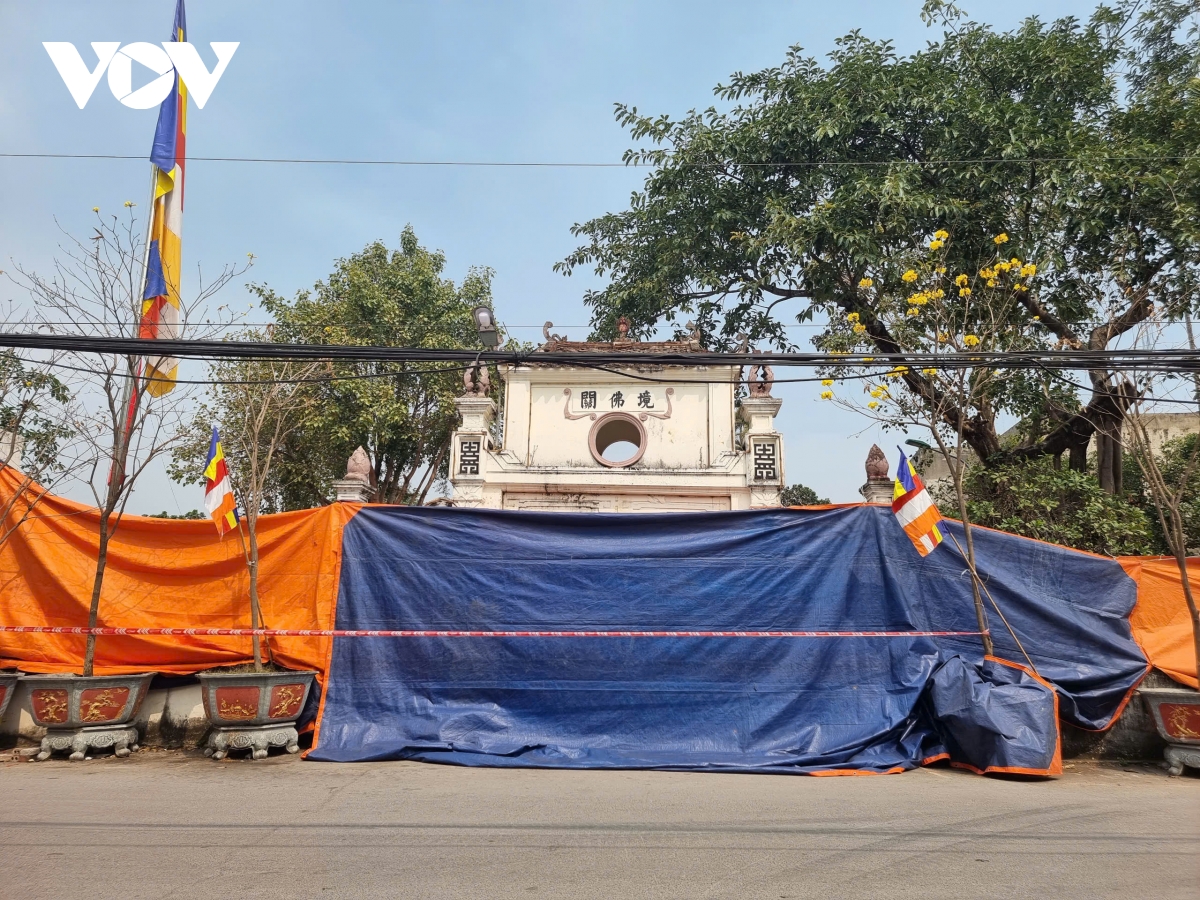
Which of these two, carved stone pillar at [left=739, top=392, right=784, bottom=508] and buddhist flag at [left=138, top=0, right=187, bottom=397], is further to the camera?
carved stone pillar at [left=739, top=392, right=784, bottom=508]

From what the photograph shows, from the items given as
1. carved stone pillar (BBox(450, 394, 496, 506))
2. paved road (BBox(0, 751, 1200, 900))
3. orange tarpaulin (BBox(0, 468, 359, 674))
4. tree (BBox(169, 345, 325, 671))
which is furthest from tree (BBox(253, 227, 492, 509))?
paved road (BBox(0, 751, 1200, 900))

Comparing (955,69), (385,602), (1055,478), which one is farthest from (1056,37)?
(385,602)

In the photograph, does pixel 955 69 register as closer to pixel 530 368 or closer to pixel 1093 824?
pixel 530 368

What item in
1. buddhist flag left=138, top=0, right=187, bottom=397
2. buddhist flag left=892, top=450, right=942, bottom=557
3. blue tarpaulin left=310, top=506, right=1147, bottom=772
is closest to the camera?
blue tarpaulin left=310, top=506, right=1147, bottom=772

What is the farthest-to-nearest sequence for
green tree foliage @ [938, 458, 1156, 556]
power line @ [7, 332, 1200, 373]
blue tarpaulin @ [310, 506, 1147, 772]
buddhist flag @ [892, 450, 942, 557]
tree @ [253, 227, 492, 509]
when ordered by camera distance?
tree @ [253, 227, 492, 509]
green tree foliage @ [938, 458, 1156, 556]
buddhist flag @ [892, 450, 942, 557]
blue tarpaulin @ [310, 506, 1147, 772]
power line @ [7, 332, 1200, 373]

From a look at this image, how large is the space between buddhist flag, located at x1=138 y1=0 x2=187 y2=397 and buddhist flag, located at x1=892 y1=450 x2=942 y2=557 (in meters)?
7.74

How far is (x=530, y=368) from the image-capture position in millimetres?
14070

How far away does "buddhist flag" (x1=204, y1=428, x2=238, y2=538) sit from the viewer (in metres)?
7.23

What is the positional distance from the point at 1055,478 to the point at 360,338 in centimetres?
1451

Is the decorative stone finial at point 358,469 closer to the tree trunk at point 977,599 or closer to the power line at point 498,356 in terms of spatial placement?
the power line at point 498,356

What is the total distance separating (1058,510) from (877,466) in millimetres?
2643

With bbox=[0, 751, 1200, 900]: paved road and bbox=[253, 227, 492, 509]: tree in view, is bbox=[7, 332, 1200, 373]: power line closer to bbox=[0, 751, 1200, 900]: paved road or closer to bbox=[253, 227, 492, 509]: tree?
bbox=[0, 751, 1200, 900]: paved road

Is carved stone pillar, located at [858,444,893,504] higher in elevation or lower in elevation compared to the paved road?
higher

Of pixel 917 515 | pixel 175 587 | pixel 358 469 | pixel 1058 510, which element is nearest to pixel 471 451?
pixel 358 469
